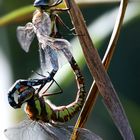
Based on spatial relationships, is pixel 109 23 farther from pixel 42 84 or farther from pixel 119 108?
pixel 119 108

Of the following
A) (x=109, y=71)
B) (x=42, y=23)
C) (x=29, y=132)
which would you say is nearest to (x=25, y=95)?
(x=29, y=132)

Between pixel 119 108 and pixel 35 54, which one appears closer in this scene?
pixel 119 108

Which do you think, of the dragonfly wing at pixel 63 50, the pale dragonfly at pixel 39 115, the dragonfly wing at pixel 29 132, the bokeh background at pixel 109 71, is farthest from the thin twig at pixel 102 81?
the bokeh background at pixel 109 71

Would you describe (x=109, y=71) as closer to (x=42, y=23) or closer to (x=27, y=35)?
(x=27, y=35)

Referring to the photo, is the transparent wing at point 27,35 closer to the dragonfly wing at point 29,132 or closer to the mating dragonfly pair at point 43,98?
the mating dragonfly pair at point 43,98

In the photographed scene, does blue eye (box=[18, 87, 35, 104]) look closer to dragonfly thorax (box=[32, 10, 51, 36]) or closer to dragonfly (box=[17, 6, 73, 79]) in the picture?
dragonfly (box=[17, 6, 73, 79])

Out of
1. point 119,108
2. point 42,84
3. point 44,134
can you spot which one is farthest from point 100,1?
point 119,108

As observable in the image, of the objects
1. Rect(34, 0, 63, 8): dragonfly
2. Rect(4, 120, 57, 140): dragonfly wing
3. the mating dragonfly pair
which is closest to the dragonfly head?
the mating dragonfly pair

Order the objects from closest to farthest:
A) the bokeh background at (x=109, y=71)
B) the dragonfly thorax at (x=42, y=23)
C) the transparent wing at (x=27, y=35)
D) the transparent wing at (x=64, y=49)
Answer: the transparent wing at (x=64, y=49)
the dragonfly thorax at (x=42, y=23)
the transparent wing at (x=27, y=35)
the bokeh background at (x=109, y=71)
